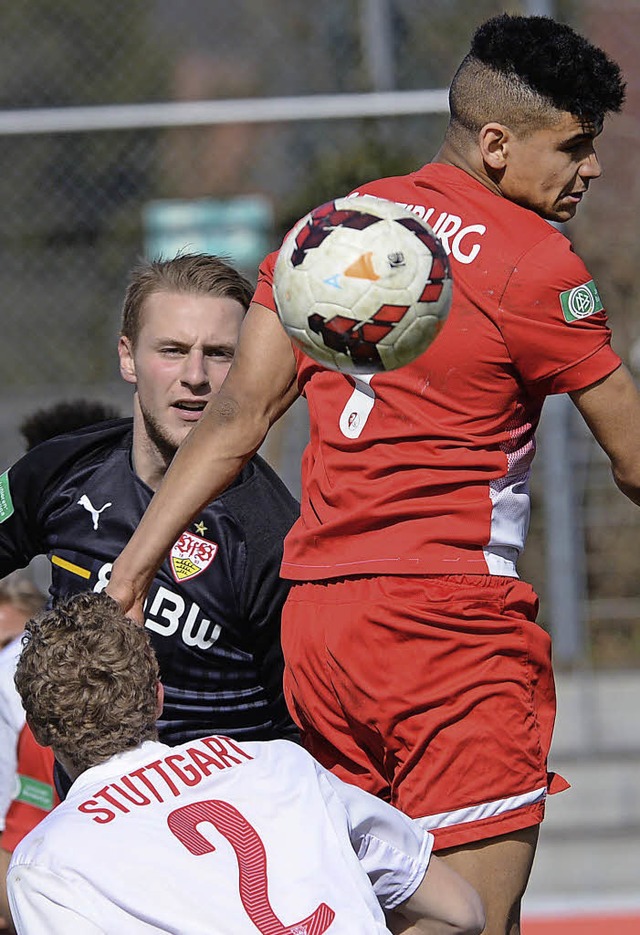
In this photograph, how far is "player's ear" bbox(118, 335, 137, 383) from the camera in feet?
11.8

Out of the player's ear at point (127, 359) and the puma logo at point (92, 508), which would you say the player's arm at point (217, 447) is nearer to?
the puma logo at point (92, 508)

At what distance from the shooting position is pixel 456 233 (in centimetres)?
258

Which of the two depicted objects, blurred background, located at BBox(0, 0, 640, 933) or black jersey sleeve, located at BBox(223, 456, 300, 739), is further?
blurred background, located at BBox(0, 0, 640, 933)

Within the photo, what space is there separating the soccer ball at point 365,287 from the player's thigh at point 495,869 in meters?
0.92

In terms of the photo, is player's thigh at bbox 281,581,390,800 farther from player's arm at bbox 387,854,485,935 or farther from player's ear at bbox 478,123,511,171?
player's ear at bbox 478,123,511,171

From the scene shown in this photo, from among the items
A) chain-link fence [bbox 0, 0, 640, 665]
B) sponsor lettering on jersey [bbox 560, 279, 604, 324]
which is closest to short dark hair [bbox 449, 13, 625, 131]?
sponsor lettering on jersey [bbox 560, 279, 604, 324]

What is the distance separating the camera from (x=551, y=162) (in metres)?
2.64

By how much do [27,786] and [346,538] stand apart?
6.92ft

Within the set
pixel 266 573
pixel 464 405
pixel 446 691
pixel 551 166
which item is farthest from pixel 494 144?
pixel 266 573

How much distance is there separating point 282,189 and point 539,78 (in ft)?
20.4

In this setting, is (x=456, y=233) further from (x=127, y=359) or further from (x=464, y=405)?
(x=127, y=359)

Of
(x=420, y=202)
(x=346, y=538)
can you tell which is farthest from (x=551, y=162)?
(x=346, y=538)

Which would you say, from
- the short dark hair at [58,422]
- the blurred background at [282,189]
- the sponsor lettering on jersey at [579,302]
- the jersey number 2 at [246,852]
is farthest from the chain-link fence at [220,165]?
the jersey number 2 at [246,852]

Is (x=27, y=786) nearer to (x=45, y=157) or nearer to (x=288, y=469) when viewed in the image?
(x=288, y=469)
